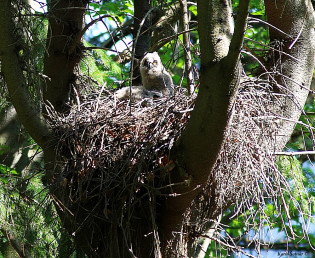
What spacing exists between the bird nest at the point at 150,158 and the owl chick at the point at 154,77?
1.67m

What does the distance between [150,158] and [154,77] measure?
240 cm

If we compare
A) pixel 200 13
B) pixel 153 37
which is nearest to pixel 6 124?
pixel 153 37

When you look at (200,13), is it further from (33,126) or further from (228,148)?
(33,126)

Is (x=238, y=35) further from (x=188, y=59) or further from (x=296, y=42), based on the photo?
(x=296, y=42)

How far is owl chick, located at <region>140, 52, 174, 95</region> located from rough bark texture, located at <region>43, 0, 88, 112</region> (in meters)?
1.32

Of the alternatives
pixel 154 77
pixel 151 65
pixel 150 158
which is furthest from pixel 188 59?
pixel 151 65

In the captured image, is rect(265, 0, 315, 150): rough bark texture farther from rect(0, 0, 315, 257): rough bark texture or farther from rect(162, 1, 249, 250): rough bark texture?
rect(162, 1, 249, 250): rough bark texture

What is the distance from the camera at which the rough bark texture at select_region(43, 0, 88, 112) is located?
3912mm

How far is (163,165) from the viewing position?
3.09m

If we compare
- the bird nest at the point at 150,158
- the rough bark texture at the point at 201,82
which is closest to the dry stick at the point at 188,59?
the bird nest at the point at 150,158

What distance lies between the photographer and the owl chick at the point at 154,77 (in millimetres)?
5216

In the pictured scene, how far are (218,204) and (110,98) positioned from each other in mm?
1408

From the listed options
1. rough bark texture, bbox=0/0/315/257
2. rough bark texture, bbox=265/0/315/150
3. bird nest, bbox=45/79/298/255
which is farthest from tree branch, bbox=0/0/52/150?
rough bark texture, bbox=265/0/315/150

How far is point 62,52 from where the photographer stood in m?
3.91
